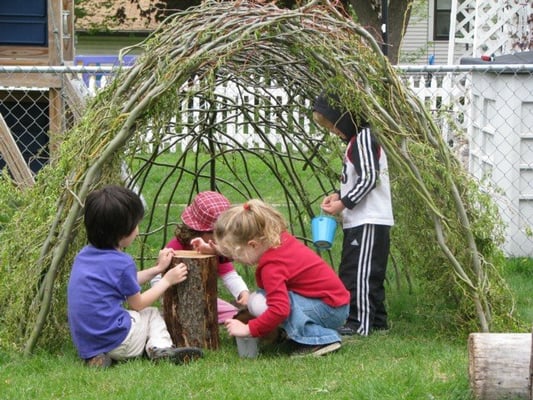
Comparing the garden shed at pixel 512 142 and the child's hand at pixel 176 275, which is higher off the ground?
the garden shed at pixel 512 142

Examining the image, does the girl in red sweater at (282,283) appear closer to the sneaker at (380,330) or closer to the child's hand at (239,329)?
the child's hand at (239,329)

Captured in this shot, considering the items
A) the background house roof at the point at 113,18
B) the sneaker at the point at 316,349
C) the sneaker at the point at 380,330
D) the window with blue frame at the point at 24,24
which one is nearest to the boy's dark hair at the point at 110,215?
the sneaker at the point at 316,349

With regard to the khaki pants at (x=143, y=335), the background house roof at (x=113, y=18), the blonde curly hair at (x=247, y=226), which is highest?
the background house roof at (x=113, y=18)

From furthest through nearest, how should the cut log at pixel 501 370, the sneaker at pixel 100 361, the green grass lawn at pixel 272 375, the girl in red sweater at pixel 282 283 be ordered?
1. the girl in red sweater at pixel 282 283
2. the sneaker at pixel 100 361
3. the green grass lawn at pixel 272 375
4. the cut log at pixel 501 370

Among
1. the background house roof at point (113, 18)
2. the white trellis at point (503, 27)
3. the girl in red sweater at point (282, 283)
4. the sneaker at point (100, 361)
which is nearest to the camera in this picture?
the sneaker at point (100, 361)

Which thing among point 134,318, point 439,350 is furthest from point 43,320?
point 439,350

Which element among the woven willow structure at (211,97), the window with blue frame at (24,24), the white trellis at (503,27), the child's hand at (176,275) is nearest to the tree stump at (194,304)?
the child's hand at (176,275)

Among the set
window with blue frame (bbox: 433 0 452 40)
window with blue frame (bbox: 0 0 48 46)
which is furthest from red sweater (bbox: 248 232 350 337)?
window with blue frame (bbox: 433 0 452 40)

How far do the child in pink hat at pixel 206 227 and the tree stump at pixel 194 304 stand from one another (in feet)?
0.80

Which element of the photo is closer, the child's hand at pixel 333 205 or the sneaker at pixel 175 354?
the sneaker at pixel 175 354

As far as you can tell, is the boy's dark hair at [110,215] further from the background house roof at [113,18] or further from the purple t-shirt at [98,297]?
the background house roof at [113,18]

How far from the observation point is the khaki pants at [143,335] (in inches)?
201

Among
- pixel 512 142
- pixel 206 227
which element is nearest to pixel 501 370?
pixel 206 227

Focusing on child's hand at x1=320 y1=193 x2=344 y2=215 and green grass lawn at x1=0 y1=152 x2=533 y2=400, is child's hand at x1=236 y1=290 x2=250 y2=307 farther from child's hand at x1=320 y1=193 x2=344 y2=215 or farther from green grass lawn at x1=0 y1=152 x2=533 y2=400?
child's hand at x1=320 y1=193 x2=344 y2=215
